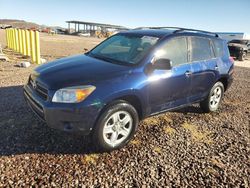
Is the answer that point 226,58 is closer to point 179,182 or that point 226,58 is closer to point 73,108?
point 179,182

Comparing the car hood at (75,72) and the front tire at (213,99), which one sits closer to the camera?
the car hood at (75,72)

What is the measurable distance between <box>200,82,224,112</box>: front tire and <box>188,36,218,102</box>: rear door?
0.78 feet

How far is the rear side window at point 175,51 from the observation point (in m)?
4.52

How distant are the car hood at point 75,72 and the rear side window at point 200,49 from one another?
180cm

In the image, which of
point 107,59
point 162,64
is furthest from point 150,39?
point 107,59

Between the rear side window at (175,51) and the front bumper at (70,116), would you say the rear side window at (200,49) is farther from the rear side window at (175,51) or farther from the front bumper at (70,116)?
the front bumper at (70,116)

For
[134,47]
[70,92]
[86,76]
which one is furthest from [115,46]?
[70,92]

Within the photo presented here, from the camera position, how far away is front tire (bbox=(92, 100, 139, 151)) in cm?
369

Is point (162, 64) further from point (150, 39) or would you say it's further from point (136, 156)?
point (136, 156)

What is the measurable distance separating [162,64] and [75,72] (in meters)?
1.41

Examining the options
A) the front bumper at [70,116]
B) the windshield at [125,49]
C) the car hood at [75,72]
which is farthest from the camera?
the windshield at [125,49]

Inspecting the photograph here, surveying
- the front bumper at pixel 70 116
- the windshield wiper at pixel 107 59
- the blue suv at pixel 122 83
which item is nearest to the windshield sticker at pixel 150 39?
the blue suv at pixel 122 83

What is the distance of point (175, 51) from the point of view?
186 inches

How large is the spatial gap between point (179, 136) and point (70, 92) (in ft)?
7.54
